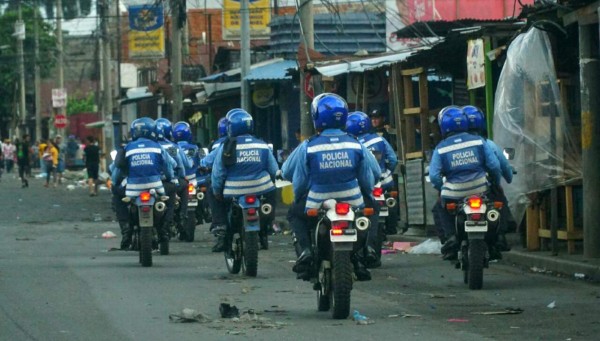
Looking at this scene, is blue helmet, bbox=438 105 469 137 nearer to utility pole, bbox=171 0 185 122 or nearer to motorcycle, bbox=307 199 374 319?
motorcycle, bbox=307 199 374 319

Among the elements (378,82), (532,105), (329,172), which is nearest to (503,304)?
(329,172)

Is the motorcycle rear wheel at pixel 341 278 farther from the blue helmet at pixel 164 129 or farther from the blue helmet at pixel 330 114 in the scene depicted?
the blue helmet at pixel 164 129

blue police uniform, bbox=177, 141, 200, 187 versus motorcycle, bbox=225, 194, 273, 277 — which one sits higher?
blue police uniform, bbox=177, 141, 200, 187

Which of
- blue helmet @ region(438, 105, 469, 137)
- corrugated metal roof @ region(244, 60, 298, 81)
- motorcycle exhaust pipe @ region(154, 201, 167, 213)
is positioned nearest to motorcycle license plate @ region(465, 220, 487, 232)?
blue helmet @ region(438, 105, 469, 137)

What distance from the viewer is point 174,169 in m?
19.4

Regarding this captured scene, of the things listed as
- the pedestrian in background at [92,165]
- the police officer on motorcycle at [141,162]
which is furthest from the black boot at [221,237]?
the pedestrian in background at [92,165]

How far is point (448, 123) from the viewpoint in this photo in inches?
553

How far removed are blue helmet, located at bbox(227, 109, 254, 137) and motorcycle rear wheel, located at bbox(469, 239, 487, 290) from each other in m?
3.34

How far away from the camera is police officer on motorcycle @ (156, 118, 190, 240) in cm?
1789

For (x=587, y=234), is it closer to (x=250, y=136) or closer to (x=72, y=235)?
(x=250, y=136)

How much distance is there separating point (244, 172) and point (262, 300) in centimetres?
296

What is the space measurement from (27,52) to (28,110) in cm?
1148

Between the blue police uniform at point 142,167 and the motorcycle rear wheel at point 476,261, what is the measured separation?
5.03 metres

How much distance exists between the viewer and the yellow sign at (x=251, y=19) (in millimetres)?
34031
